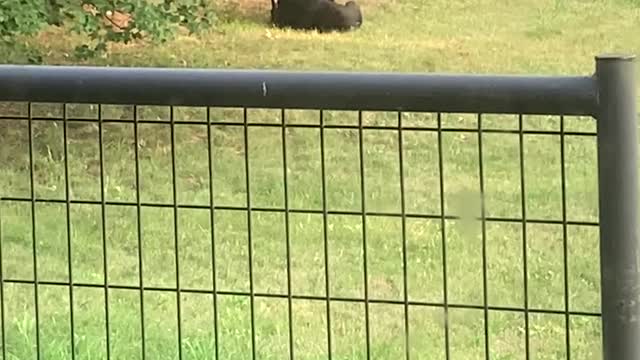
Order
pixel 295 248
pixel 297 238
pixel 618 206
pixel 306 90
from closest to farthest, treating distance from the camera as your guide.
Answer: pixel 618 206 < pixel 306 90 < pixel 297 238 < pixel 295 248

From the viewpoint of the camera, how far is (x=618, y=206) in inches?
121

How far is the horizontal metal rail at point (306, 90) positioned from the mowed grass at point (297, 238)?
0.78ft

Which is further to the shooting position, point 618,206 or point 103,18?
point 103,18

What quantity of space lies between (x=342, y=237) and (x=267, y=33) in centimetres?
833

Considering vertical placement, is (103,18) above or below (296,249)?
above

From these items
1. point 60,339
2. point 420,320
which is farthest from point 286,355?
point 420,320

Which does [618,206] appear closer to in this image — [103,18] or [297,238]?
[297,238]

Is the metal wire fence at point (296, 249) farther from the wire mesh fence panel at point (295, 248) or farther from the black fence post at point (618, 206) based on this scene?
the black fence post at point (618, 206)

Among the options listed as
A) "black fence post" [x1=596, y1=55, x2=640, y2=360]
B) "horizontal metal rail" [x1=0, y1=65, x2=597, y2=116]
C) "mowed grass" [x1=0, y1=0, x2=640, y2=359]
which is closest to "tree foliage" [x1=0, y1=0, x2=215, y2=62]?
"mowed grass" [x1=0, y1=0, x2=640, y2=359]

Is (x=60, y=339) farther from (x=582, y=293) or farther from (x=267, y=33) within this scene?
(x=267, y=33)

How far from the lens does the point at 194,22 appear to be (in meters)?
11.1

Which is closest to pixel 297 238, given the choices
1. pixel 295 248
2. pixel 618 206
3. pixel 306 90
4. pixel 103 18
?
pixel 295 248

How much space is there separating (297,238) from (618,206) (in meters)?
4.43

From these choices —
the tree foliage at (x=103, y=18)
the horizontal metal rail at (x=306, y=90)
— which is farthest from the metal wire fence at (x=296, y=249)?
the tree foliage at (x=103, y=18)
